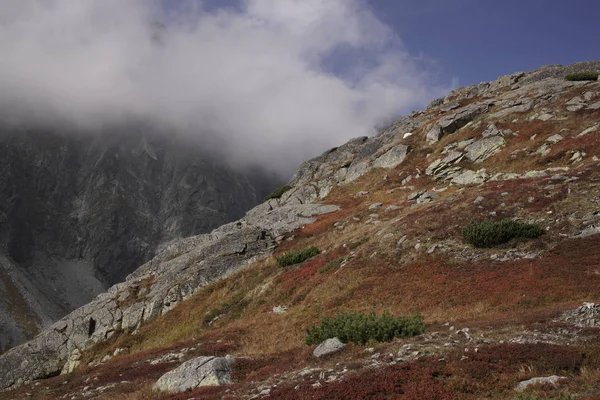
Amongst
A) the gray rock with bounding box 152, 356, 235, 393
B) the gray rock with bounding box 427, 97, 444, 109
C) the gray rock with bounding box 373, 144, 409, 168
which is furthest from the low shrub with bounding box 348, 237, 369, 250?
the gray rock with bounding box 427, 97, 444, 109

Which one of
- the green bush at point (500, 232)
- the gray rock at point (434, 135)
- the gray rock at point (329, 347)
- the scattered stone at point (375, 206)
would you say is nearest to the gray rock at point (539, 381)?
the gray rock at point (329, 347)

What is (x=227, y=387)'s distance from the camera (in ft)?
46.4

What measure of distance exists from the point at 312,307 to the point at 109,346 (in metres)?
28.7

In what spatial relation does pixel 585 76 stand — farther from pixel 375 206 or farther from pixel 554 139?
pixel 375 206

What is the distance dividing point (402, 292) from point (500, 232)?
8.15 meters

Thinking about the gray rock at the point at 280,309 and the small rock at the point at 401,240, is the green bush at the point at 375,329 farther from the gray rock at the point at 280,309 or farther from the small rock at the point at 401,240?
the small rock at the point at 401,240

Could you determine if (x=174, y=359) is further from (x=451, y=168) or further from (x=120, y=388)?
(x=451, y=168)

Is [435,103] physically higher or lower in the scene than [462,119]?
higher

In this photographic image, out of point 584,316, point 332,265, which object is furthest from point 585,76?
point 584,316

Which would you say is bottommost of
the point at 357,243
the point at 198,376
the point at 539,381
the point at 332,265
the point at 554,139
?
the point at 539,381

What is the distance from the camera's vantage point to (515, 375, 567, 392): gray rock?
9578 mm

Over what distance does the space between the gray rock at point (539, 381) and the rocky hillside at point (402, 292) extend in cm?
4

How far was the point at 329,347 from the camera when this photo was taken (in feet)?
53.2

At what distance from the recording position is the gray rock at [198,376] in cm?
1548
